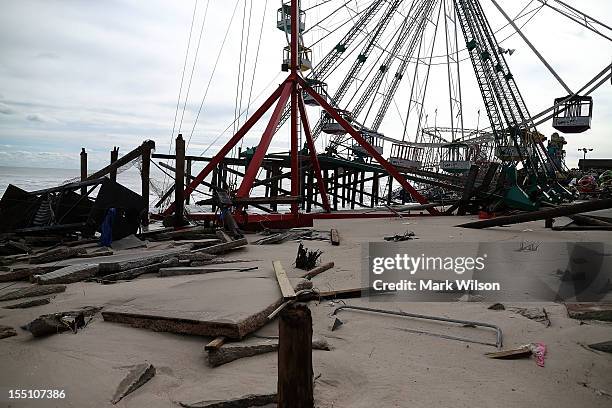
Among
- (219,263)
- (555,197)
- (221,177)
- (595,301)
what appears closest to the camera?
(595,301)

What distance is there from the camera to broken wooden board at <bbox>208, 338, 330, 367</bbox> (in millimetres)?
3781

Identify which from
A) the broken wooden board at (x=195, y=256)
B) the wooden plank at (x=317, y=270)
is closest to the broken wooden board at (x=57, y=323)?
the broken wooden board at (x=195, y=256)

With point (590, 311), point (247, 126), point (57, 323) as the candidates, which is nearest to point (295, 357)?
point (57, 323)

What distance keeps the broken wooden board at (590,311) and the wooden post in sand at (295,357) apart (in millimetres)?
3596

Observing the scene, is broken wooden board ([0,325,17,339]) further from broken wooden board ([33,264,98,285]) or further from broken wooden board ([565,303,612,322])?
broken wooden board ([565,303,612,322])

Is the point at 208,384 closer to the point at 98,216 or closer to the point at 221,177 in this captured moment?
the point at 98,216

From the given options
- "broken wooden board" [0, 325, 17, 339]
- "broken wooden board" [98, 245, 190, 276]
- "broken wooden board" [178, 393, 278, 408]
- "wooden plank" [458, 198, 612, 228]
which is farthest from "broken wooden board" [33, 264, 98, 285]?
"wooden plank" [458, 198, 612, 228]

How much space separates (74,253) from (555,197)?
18.9m

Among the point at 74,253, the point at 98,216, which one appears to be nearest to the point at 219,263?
the point at 74,253

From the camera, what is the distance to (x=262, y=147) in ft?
44.6

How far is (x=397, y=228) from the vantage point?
13.7m

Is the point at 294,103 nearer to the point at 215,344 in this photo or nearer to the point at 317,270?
the point at 317,270

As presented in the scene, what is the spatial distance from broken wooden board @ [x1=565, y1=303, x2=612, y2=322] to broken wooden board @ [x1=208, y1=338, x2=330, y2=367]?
9.28 feet

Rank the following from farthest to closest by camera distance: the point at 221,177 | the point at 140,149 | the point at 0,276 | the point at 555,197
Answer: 1. the point at 221,177
2. the point at 555,197
3. the point at 140,149
4. the point at 0,276
